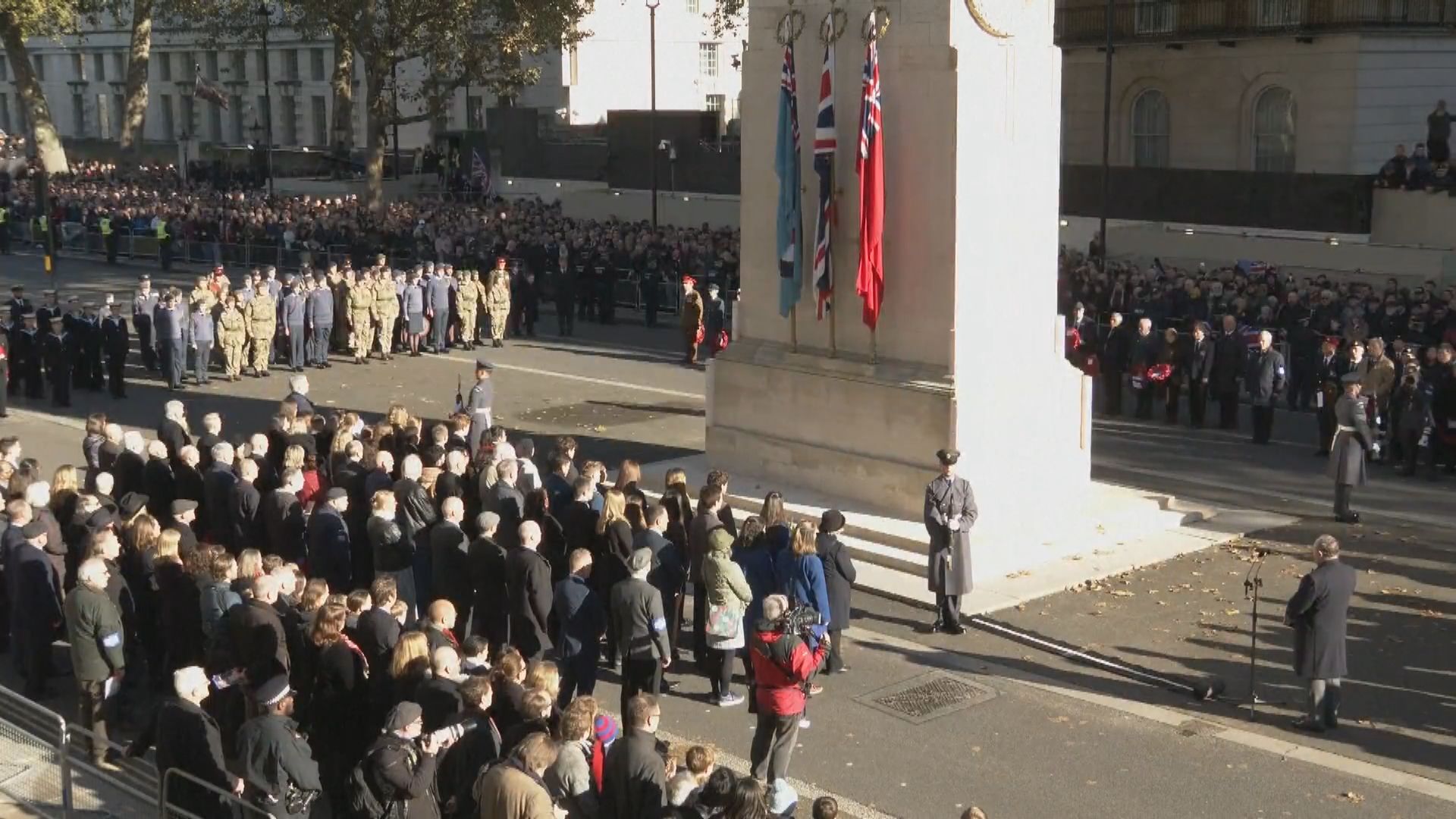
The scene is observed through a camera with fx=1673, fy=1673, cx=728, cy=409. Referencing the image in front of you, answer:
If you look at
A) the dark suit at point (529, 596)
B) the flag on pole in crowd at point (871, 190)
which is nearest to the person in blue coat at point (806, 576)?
the dark suit at point (529, 596)

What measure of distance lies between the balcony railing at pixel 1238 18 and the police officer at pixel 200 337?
850 inches

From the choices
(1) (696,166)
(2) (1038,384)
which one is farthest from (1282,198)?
(2) (1038,384)

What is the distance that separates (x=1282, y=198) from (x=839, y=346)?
2052 centimetres

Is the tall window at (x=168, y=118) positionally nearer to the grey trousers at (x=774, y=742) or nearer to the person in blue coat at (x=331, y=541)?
the person in blue coat at (x=331, y=541)

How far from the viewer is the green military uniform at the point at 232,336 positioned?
25469 millimetres

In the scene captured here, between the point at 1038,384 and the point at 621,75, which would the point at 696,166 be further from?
the point at 1038,384

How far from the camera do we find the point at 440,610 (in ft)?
31.2

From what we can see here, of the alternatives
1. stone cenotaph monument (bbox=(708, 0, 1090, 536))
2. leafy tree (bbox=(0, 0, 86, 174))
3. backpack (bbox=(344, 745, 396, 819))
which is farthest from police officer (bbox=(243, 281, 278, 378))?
leafy tree (bbox=(0, 0, 86, 174))

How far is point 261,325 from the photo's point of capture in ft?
85.0

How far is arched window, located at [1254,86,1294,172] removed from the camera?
126ft

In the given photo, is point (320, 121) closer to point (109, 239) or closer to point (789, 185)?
point (109, 239)

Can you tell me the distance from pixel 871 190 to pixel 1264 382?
6826 millimetres

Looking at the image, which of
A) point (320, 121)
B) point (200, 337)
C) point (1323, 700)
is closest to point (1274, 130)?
point (200, 337)

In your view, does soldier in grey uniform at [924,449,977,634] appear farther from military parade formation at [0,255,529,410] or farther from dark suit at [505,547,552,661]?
military parade formation at [0,255,529,410]
